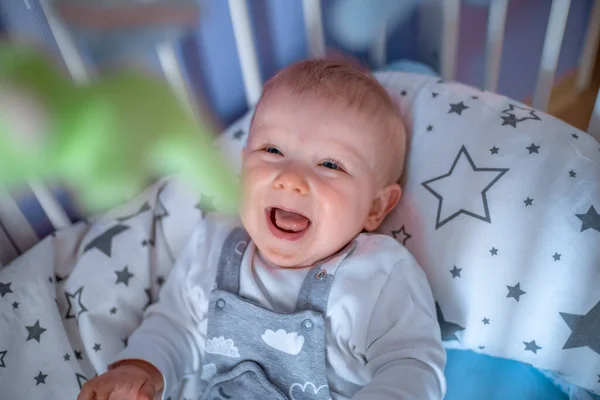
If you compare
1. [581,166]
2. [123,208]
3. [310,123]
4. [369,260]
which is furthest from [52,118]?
[581,166]

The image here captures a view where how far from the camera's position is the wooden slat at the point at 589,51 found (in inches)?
42.6

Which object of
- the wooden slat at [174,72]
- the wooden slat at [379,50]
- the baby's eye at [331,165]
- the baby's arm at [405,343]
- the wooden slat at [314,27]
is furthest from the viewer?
the wooden slat at [379,50]

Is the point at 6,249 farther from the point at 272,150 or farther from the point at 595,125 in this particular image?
→ the point at 595,125

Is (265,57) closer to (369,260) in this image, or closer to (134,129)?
(134,129)

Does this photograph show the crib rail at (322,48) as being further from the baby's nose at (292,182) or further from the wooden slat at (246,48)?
the baby's nose at (292,182)

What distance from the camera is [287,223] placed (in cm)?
75

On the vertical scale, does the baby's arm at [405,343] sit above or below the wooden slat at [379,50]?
below

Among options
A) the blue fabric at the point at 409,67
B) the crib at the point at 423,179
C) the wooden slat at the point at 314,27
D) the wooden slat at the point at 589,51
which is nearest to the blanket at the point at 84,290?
the crib at the point at 423,179

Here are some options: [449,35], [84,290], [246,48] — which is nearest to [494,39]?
[449,35]

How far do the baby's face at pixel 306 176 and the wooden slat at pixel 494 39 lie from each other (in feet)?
1.21

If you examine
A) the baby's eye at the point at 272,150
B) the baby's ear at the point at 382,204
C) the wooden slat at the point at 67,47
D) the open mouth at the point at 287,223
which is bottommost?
the baby's ear at the point at 382,204

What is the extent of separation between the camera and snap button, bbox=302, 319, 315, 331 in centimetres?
72

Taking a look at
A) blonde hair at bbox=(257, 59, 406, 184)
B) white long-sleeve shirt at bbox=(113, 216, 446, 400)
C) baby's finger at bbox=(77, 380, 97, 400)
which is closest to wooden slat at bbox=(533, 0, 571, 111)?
blonde hair at bbox=(257, 59, 406, 184)

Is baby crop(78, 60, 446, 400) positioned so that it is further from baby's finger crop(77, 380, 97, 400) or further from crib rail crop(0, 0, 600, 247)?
crib rail crop(0, 0, 600, 247)
